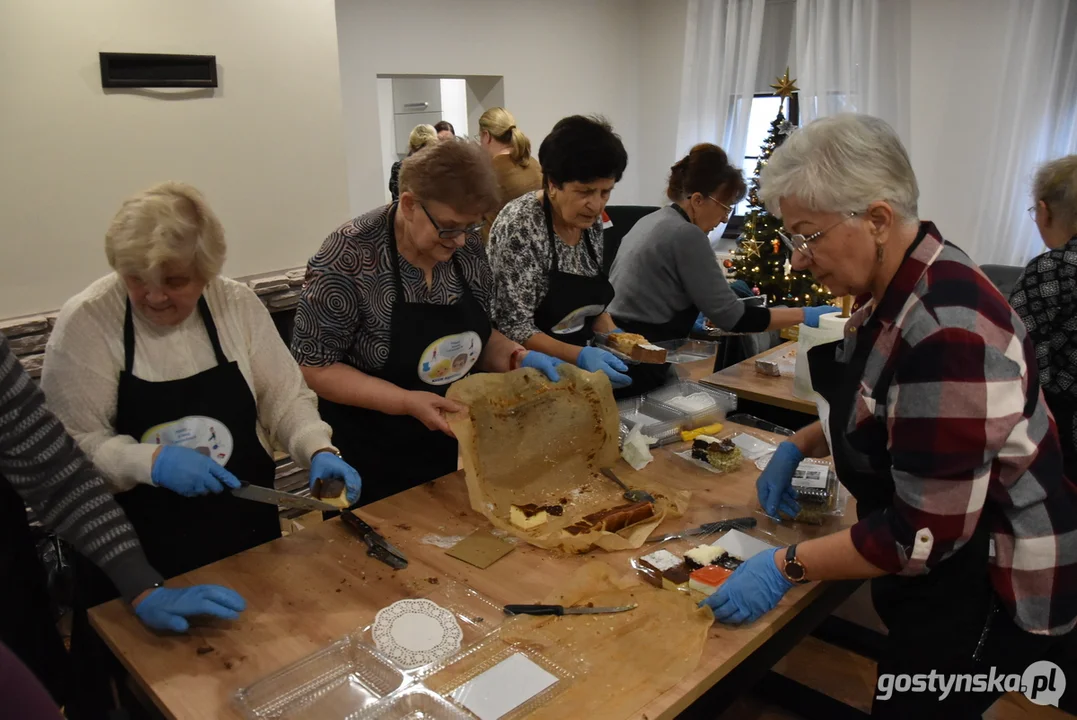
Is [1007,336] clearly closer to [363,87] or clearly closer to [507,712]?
[507,712]

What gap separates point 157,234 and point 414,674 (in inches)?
39.4

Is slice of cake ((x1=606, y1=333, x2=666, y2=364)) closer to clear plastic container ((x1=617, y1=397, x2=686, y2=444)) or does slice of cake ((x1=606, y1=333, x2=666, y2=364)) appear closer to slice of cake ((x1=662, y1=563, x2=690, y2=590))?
clear plastic container ((x1=617, y1=397, x2=686, y2=444))

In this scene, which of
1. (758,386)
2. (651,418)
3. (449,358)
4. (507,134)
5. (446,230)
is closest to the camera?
(446,230)

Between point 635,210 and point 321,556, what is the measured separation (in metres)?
4.98

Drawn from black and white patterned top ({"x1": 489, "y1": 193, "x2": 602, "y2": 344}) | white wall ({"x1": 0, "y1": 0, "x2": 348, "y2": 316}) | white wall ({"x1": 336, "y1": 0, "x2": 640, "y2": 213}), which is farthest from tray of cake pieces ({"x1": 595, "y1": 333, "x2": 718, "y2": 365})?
white wall ({"x1": 336, "y1": 0, "x2": 640, "y2": 213})

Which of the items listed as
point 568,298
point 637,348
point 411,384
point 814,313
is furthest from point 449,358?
point 814,313

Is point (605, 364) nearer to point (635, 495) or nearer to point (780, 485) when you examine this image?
point (635, 495)

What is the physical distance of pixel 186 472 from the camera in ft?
→ 5.24

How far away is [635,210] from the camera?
6227 mm

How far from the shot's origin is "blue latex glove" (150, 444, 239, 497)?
1.60 meters

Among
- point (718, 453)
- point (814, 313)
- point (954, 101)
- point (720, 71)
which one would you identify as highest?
point (720, 71)

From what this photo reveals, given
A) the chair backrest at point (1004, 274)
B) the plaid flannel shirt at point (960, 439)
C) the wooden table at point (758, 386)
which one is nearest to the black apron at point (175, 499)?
the plaid flannel shirt at point (960, 439)

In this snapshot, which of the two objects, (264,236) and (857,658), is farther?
(264,236)

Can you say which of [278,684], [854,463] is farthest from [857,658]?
[278,684]
